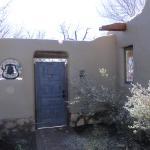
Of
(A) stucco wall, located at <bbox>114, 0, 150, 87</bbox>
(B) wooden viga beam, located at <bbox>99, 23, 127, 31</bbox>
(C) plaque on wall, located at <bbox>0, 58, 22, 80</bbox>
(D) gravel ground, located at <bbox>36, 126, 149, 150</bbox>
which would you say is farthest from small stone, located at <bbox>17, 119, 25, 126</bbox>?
(B) wooden viga beam, located at <bbox>99, 23, 127, 31</bbox>

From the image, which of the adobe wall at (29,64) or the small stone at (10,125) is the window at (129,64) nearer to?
the adobe wall at (29,64)

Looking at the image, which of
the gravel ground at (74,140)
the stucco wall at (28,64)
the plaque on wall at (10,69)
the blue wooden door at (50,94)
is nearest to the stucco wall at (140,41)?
the stucco wall at (28,64)

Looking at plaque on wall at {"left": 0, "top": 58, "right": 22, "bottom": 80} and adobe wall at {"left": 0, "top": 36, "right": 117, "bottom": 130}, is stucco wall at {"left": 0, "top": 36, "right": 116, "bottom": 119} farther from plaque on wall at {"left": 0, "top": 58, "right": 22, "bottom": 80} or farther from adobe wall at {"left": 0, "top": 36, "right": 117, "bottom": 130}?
plaque on wall at {"left": 0, "top": 58, "right": 22, "bottom": 80}

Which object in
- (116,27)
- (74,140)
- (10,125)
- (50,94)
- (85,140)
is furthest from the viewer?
(50,94)

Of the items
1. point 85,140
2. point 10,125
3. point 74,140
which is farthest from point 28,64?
point 85,140

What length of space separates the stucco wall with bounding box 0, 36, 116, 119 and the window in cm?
71

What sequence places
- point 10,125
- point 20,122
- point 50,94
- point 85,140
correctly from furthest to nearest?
1. point 50,94
2. point 20,122
3. point 10,125
4. point 85,140

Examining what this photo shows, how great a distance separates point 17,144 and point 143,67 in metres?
3.93

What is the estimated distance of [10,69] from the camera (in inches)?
384

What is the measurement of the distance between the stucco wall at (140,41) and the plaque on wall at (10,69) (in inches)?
127

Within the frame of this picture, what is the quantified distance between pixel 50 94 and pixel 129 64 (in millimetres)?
2587

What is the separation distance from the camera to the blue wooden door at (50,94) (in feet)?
33.8

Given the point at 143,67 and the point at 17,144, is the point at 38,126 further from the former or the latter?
the point at 143,67

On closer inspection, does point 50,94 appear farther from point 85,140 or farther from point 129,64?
point 129,64
